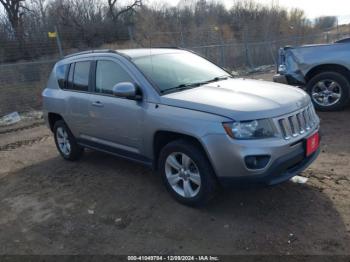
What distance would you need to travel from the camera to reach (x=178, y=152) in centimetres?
387

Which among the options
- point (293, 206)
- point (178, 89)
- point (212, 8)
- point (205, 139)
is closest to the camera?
point (205, 139)

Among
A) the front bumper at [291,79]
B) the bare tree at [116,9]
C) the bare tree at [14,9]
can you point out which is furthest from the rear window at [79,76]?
the bare tree at [116,9]

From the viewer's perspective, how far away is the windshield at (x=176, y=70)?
425 cm

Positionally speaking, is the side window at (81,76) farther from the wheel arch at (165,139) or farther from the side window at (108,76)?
the wheel arch at (165,139)

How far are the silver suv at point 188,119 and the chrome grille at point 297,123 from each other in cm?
1

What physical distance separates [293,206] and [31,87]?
983 cm

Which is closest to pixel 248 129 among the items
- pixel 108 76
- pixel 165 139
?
pixel 165 139

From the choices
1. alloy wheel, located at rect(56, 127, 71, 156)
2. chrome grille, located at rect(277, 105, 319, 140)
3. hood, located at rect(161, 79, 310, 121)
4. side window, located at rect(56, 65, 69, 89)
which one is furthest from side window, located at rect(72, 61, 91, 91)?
chrome grille, located at rect(277, 105, 319, 140)

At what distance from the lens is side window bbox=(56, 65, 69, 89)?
5648mm

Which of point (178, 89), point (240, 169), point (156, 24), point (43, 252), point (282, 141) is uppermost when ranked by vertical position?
point (156, 24)

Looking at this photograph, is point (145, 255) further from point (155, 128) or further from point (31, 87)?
point (31, 87)

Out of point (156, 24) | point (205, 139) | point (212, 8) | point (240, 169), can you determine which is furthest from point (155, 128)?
point (212, 8)

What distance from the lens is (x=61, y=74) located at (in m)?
5.76

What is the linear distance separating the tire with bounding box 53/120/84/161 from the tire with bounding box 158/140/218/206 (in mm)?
2214
